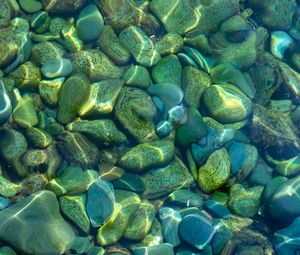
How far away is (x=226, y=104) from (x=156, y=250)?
6.81 ft

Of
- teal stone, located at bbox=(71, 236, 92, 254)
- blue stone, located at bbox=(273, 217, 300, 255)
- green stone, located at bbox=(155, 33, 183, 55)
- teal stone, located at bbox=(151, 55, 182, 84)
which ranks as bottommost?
blue stone, located at bbox=(273, 217, 300, 255)

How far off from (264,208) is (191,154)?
114 cm

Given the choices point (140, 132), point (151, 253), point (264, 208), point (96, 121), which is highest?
point (96, 121)

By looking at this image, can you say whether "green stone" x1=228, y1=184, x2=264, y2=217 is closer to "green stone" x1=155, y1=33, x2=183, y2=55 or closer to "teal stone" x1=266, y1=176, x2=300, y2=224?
"teal stone" x1=266, y1=176, x2=300, y2=224

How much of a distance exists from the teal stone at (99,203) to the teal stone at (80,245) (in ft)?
0.65

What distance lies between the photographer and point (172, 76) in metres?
5.25

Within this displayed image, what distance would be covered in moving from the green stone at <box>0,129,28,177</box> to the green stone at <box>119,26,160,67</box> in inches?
75.2

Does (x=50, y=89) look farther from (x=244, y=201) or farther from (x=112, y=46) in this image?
(x=244, y=201)

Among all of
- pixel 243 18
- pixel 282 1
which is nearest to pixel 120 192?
pixel 243 18

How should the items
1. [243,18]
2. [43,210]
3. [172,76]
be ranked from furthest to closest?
[243,18] → [172,76] → [43,210]

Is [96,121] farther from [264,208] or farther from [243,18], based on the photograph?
[243,18]

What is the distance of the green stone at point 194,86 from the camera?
522cm

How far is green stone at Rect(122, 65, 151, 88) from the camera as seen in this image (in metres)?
5.13

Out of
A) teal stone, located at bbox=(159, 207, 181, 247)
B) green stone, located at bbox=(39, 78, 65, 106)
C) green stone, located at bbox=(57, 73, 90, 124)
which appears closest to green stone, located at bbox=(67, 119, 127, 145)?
green stone, located at bbox=(57, 73, 90, 124)
